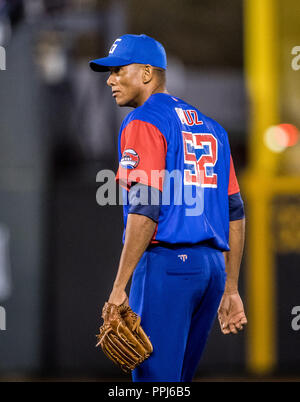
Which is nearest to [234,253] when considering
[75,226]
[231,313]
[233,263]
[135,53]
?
[233,263]

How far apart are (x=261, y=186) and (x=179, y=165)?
639 centimetres

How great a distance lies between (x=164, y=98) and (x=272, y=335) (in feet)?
21.1

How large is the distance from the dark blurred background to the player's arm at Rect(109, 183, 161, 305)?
5753mm

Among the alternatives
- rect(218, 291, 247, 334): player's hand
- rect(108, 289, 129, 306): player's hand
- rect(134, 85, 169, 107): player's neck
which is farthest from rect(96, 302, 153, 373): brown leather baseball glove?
rect(134, 85, 169, 107): player's neck

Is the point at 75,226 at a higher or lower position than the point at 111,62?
lower

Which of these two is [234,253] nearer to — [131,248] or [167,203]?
[167,203]

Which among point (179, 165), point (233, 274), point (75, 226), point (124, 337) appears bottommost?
point (124, 337)

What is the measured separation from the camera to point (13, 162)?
924 centimetres

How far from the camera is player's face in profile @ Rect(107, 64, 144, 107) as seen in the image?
3.15 meters

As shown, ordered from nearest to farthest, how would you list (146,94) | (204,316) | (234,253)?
(146,94) < (204,316) < (234,253)

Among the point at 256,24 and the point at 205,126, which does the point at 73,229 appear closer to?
the point at 256,24

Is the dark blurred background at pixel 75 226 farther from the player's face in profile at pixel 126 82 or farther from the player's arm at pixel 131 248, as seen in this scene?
the player's arm at pixel 131 248

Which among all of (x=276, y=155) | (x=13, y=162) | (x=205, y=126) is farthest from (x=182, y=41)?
(x=205, y=126)

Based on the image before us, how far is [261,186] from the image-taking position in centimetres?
936
